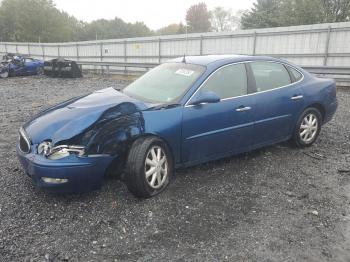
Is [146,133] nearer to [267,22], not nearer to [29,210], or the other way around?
[29,210]

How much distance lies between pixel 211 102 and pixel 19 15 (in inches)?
2376

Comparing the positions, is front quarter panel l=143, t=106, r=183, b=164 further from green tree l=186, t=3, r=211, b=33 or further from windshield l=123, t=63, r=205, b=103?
green tree l=186, t=3, r=211, b=33

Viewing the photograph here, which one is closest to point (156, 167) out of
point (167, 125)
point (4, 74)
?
point (167, 125)

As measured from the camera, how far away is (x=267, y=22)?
3644 centimetres

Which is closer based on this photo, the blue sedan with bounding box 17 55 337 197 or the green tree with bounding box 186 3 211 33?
the blue sedan with bounding box 17 55 337 197

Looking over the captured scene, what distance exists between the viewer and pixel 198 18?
2990 inches

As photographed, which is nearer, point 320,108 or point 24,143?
point 24,143

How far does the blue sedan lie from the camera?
382 centimetres

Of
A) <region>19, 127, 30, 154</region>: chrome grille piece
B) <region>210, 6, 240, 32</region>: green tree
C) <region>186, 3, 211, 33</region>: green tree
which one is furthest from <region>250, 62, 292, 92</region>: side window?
<region>186, 3, 211, 33</region>: green tree

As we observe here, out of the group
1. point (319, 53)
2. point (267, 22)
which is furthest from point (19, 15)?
point (319, 53)

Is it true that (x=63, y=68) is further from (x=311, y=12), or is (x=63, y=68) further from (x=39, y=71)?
(x=311, y=12)

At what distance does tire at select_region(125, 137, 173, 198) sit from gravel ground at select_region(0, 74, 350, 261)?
0.15m

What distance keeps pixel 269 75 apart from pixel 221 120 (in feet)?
4.27

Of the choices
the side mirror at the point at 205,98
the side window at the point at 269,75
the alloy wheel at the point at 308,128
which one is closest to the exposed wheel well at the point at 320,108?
the alloy wheel at the point at 308,128
